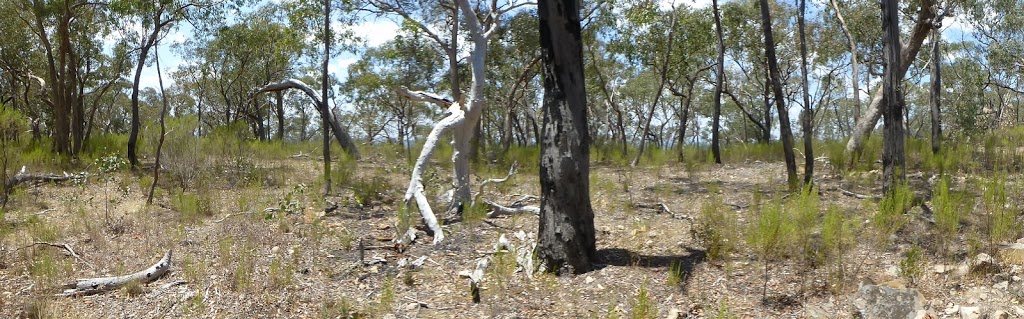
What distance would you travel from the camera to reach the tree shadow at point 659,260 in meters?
5.58

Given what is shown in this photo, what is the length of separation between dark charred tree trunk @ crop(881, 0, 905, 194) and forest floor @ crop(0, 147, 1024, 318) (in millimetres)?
432

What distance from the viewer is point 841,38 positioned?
2061 centimetres

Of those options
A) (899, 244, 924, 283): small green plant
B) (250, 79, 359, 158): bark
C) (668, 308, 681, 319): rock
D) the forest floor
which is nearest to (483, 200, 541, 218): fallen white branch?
the forest floor

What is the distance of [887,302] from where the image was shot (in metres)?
4.52

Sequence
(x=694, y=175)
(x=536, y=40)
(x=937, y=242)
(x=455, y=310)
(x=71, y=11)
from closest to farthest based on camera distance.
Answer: (x=455, y=310)
(x=937, y=242)
(x=694, y=175)
(x=71, y=11)
(x=536, y=40)

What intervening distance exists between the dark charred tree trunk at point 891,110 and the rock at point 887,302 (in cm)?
249

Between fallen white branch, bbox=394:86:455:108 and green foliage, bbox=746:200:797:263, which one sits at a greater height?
fallen white branch, bbox=394:86:455:108

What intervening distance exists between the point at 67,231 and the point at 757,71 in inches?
880

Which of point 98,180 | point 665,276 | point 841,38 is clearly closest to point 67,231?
point 98,180

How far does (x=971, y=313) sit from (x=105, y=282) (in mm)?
6314

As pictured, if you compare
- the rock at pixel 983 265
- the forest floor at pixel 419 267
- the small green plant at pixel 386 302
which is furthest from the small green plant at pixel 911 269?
the small green plant at pixel 386 302

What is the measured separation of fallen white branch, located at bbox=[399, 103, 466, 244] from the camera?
7.12 metres

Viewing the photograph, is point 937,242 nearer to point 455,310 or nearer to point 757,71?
point 455,310

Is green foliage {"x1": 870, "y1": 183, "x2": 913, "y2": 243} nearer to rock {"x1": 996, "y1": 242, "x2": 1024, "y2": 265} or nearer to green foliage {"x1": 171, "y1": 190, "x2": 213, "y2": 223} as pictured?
rock {"x1": 996, "y1": 242, "x2": 1024, "y2": 265}
